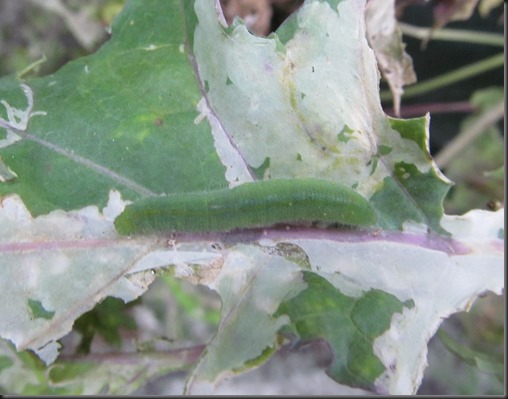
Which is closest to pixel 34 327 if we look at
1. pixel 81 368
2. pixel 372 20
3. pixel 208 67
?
pixel 81 368

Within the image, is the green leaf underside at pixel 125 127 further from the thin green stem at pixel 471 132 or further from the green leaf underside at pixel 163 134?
the thin green stem at pixel 471 132

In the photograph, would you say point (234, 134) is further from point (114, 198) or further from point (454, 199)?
point (454, 199)

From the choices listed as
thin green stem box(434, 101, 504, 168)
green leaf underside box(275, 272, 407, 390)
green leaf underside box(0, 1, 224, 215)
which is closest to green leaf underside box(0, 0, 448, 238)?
green leaf underside box(0, 1, 224, 215)

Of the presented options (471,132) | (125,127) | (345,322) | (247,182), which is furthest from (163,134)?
(471,132)

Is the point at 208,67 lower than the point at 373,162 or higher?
higher

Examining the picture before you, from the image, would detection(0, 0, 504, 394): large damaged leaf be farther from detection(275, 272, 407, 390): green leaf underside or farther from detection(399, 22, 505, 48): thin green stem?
detection(399, 22, 505, 48): thin green stem

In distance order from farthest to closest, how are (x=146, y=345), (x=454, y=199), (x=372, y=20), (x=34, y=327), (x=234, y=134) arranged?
(x=454, y=199)
(x=146, y=345)
(x=372, y=20)
(x=234, y=134)
(x=34, y=327)

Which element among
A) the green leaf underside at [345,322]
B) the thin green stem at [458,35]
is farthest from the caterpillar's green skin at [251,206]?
the thin green stem at [458,35]
